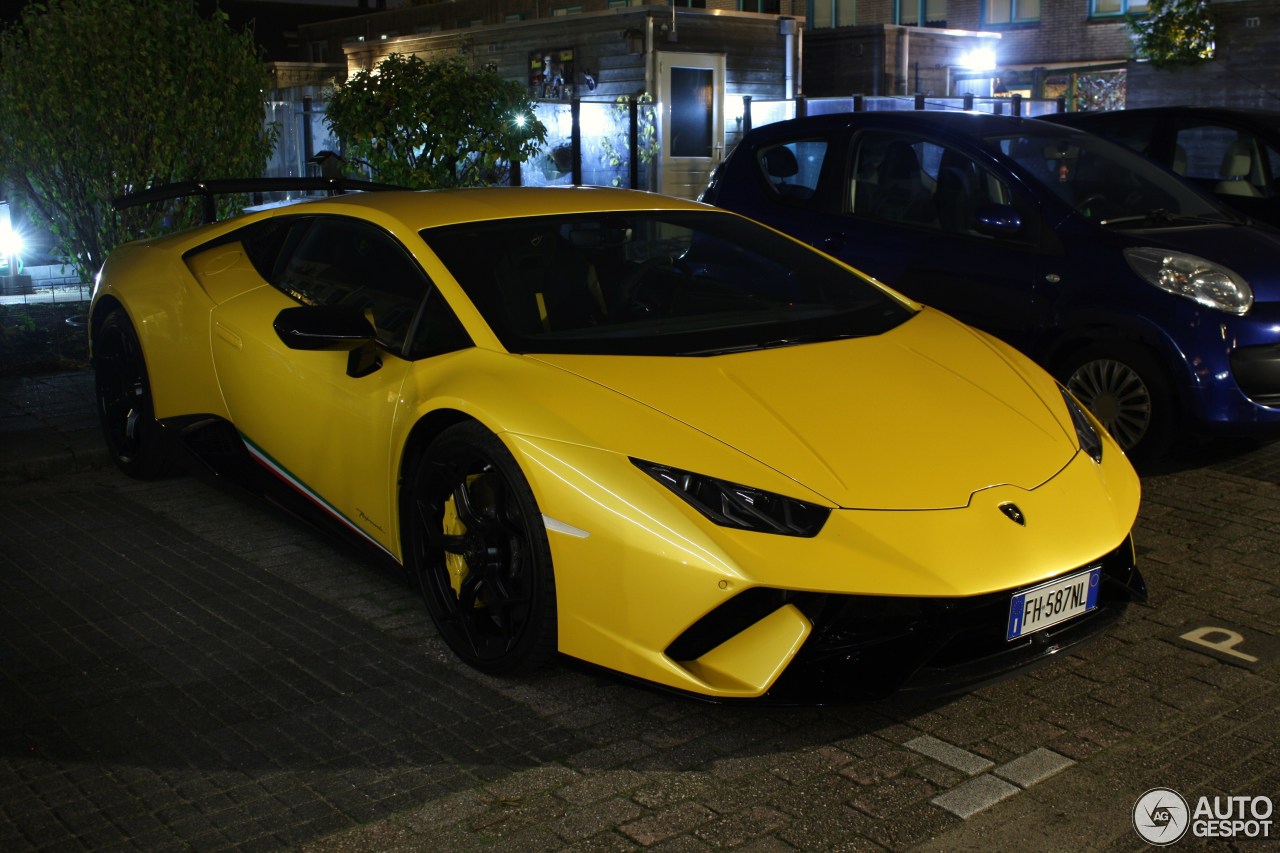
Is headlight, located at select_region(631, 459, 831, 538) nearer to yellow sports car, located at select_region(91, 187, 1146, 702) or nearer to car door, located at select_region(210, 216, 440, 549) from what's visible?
yellow sports car, located at select_region(91, 187, 1146, 702)

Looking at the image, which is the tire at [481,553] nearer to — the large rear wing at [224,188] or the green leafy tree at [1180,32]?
the large rear wing at [224,188]

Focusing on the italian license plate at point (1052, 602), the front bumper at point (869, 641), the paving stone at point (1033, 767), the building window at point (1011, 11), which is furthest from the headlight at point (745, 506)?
the building window at point (1011, 11)

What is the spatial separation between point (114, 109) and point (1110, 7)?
29.9 meters

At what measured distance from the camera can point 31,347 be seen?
9.16 m

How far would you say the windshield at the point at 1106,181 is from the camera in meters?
6.65

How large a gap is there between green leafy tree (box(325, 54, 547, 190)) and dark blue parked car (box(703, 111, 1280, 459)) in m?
3.38

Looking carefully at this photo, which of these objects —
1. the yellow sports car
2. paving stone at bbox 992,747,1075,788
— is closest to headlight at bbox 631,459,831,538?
the yellow sports car

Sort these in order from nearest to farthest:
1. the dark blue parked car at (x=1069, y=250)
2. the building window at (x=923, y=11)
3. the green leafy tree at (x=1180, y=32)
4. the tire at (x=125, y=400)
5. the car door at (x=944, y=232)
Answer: the tire at (x=125, y=400)
the dark blue parked car at (x=1069, y=250)
the car door at (x=944, y=232)
the green leafy tree at (x=1180, y=32)
the building window at (x=923, y=11)

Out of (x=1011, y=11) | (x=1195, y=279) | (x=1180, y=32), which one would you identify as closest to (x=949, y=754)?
(x=1195, y=279)

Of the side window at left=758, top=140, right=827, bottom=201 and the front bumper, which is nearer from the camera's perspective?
the front bumper

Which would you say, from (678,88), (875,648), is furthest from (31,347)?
(678,88)

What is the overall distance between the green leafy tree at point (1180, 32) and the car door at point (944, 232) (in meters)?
15.7

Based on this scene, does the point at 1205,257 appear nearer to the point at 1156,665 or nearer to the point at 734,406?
the point at 1156,665

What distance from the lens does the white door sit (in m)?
21.0
